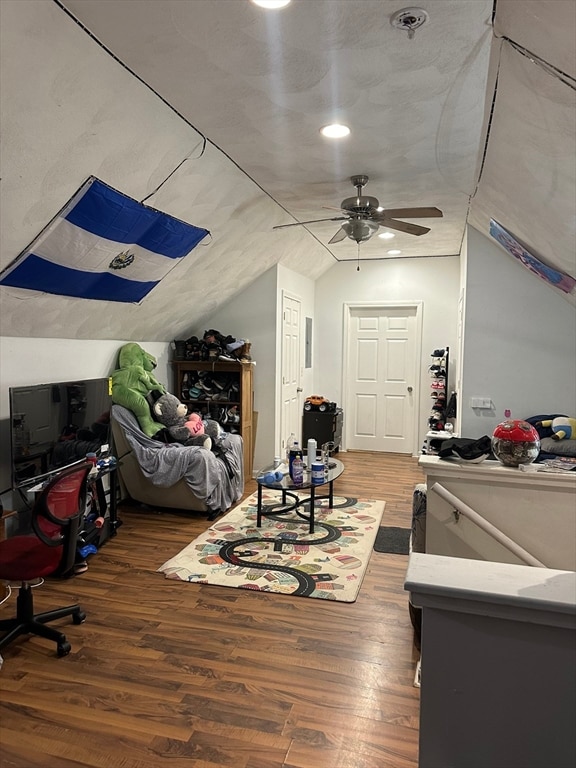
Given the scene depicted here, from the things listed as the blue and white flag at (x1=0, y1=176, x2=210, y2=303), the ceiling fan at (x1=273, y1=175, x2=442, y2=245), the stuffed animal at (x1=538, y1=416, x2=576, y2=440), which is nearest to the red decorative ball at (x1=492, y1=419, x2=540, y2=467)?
the ceiling fan at (x1=273, y1=175, x2=442, y2=245)

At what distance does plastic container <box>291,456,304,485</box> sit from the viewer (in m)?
4.34

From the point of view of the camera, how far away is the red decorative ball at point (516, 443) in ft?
8.68

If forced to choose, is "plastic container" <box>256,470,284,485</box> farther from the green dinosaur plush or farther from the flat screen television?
the flat screen television

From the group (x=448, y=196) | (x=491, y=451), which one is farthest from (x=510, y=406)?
(x=491, y=451)

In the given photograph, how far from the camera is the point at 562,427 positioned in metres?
4.74

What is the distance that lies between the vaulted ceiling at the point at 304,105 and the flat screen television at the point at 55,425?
525 millimetres

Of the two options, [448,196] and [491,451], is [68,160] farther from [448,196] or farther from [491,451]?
[448,196]

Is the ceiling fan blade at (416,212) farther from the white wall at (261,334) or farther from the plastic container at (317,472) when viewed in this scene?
the white wall at (261,334)

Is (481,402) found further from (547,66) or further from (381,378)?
(547,66)

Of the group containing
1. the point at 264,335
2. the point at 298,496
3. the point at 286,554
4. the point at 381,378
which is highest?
the point at 264,335

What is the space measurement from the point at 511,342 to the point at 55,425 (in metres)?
4.03

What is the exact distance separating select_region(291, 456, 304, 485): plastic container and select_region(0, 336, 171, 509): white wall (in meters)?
1.93

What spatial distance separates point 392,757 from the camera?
6.61 feet

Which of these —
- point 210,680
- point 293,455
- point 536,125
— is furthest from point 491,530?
point 293,455
